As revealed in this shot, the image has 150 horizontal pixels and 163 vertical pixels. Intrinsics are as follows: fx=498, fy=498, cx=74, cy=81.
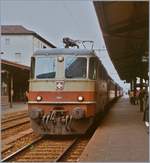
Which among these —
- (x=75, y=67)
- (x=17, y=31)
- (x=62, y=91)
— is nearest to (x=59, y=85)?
(x=62, y=91)

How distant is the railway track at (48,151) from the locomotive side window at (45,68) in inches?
75.9

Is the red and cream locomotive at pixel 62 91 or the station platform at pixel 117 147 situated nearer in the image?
the station platform at pixel 117 147

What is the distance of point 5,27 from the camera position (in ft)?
245

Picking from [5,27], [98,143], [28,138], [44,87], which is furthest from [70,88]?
[5,27]

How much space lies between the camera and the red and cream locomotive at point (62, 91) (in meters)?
14.5

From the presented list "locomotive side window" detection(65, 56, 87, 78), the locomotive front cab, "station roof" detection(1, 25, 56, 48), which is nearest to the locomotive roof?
the locomotive front cab

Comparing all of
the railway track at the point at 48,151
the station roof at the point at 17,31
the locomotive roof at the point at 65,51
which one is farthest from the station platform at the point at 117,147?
the station roof at the point at 17,31

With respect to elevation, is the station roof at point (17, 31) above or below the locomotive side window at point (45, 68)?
above

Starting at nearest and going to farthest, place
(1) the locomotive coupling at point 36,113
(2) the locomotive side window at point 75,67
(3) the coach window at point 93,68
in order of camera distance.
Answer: (1) the locomotive coupling at point 36,113
(2) the locomotive side window at point 75,67
(3) the coach window at point 93,68

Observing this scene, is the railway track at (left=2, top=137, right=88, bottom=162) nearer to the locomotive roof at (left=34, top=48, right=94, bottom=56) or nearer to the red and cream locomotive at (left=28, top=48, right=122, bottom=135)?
the red and cream locomotive at (left=28, top=48, right=122, bottom=135)

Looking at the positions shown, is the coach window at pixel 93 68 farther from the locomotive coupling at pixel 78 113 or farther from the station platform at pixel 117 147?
the station platform at pixel 117 147

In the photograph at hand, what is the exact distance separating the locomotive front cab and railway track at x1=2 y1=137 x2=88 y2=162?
45 cm

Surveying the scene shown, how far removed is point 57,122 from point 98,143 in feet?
10.5

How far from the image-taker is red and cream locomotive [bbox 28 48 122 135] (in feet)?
47.5
